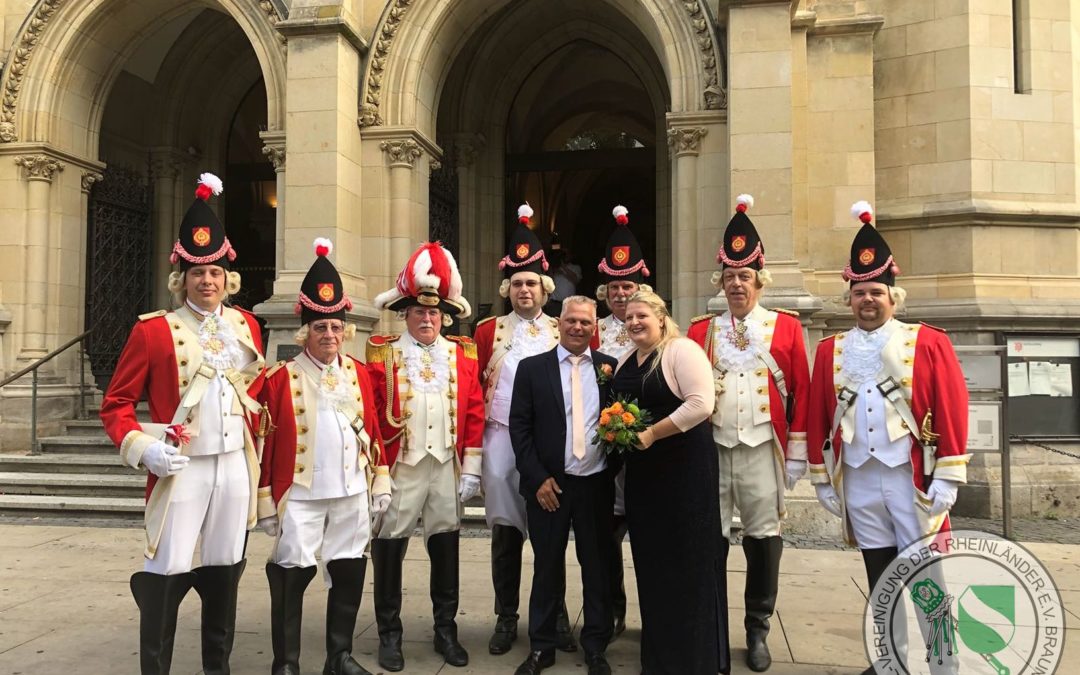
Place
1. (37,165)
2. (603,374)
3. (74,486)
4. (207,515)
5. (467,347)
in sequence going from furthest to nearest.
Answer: (37,165)
(74,486)
(467,347)
(603,374)
(207,515)

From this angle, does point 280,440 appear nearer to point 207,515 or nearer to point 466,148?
point 207,515

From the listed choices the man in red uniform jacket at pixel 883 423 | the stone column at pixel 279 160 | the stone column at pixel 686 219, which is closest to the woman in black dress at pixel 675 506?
the man in red uniform jacket at pixel 883 423

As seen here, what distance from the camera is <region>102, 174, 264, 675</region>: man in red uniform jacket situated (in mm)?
3623

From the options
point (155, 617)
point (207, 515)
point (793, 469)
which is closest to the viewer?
point (155, 617)

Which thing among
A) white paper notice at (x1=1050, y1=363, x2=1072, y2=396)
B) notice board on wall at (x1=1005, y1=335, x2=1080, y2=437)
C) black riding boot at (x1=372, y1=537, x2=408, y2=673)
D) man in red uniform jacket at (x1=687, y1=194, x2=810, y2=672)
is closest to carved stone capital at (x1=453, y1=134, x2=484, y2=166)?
notice board on wall at (x1=1005, y1=335, x2=1080, y2=437)

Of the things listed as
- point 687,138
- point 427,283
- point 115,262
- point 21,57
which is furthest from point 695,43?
point 115,262

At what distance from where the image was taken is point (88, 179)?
35.4ft

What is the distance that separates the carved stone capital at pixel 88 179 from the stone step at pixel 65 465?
12.1 ft

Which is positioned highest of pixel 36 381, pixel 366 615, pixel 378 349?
pixel 378 349

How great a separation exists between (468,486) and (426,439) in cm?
34

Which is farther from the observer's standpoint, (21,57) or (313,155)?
(21,57)

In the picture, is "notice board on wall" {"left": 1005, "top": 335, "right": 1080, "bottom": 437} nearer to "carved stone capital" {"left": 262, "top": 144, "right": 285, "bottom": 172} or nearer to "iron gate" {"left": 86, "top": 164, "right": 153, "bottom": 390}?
"carved stone capital" {"left": 262, "top": 144, "right": 285, "bottom": 172}

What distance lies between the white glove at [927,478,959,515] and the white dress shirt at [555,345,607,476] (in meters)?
1.56

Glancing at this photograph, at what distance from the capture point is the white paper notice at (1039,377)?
8477 mm
